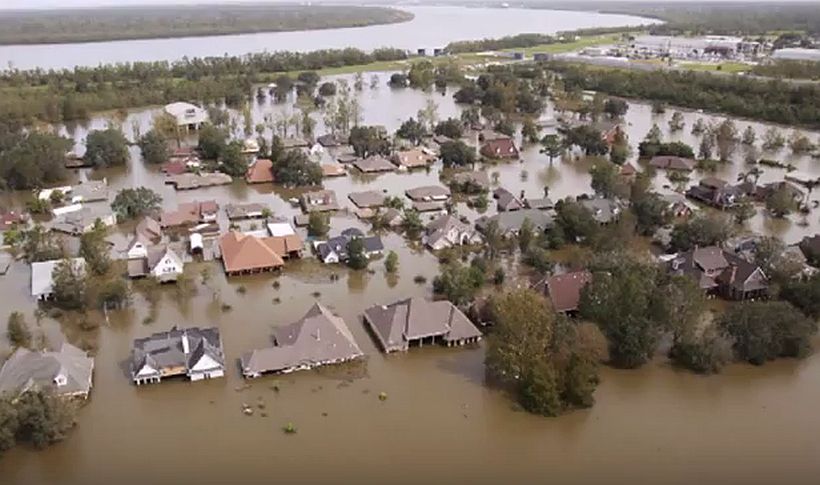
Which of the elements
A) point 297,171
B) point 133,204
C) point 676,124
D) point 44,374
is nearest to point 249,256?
point 133,204

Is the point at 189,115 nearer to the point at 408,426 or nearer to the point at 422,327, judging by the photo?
the point at 422,327

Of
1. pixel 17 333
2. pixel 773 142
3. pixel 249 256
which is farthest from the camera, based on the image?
pixel 773 142

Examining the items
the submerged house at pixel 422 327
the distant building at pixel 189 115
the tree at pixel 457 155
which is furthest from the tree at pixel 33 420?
the distant building at pixel 189 115

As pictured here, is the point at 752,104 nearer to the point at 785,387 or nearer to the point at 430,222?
the point at 430,222

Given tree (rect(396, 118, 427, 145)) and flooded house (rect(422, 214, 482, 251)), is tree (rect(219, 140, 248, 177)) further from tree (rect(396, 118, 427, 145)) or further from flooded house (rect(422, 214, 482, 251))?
flooded house (rect(422, 214, 482, 251))

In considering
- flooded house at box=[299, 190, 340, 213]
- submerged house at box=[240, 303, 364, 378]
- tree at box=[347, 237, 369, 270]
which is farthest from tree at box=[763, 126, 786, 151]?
submerged house at box=[240, 303, 364, 378]

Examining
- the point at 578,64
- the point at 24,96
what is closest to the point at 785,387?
the point at 24,96

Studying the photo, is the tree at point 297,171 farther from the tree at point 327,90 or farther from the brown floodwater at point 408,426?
the tree at point 327,90
